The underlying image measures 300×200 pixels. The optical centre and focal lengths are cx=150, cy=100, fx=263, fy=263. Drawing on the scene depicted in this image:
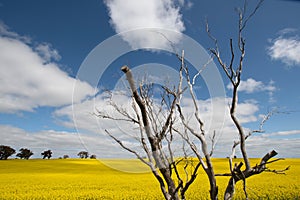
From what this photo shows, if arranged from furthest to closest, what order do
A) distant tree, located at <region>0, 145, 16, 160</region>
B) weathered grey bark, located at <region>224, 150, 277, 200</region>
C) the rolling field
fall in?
distant tree, located at <region>0, 145, 16, 160</region> → the rolling field → weathered grey bark, located at <region>224, 150, 277, 200</region>

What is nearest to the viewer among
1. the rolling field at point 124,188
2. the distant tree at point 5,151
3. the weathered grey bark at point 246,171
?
the weathered grey bark at point 246,171

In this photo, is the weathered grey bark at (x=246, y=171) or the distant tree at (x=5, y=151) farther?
the distant tree at (x=5, y=151)

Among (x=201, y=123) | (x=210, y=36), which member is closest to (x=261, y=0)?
(x=210, y=36)

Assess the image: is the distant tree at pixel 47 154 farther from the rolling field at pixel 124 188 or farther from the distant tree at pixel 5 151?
the rolling field at pixel 124 188

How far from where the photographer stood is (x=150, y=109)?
Answer: 273 cm

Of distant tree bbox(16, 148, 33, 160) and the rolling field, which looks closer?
the rolling field

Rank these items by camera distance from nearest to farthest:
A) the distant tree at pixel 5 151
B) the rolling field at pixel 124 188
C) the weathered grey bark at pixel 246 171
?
the weathered grey bark at pixel 246 171 → the rolling field at pixel 124 188 → the distant tree at pixel 5 151

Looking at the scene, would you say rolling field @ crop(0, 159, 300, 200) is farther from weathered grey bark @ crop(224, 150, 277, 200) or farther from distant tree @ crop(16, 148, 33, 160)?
distant tree @ crop(16, 148, 33, 160)

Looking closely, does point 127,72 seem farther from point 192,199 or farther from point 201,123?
point 192,199

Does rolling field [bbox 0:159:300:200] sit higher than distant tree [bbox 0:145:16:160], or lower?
lower

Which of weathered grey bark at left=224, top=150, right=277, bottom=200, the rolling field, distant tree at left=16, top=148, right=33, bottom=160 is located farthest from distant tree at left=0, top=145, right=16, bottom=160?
weathered grey bark at left=224, top=150, right=277, bottom=200

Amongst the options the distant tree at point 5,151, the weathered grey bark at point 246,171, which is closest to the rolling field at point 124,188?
the weathered grey bark at point 246,171

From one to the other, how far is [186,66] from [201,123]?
0.67m

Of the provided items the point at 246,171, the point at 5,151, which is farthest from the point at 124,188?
the point at 5,151
